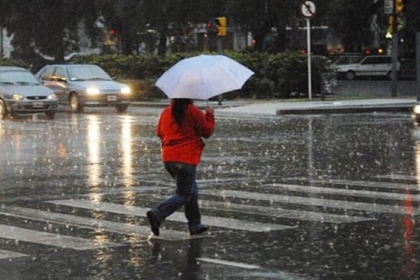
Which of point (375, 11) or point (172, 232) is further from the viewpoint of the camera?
point (375, 11)

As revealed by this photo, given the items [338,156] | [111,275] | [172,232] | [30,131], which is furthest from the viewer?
[30,131]

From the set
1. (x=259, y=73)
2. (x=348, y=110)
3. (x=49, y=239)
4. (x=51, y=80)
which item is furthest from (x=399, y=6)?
(x=49, y=239)

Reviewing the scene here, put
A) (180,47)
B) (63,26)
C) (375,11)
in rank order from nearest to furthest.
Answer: (375,11) < (63,26) < (180,47)

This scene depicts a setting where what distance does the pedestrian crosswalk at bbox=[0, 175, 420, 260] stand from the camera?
11117mm

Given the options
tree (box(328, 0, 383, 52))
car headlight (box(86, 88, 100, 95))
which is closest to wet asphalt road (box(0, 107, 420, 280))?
car headlight (box(86, 88, 100, 95))

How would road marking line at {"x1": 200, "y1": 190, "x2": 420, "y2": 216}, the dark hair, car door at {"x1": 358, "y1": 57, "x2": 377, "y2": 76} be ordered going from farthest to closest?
car door at {"x1": 358, "y1": 57, "x2": 377, "y2": 76} < road marking line at {"x1": 200, "y1": 190, "x2": 420, "y2": 216} < the dark hair

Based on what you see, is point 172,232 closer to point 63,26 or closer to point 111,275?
point 111,275

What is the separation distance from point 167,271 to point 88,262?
0.82 metres

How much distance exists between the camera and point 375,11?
185ft

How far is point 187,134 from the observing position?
1058 centimetres

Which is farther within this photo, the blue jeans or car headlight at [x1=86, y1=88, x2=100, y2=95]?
car headlight at [x1=86, y1=88, x2=100, y2=95]

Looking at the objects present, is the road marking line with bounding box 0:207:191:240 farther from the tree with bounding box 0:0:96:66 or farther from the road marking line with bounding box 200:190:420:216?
the tree with bounding box 0:0:96:66

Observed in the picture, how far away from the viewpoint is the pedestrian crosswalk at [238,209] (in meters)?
11.1

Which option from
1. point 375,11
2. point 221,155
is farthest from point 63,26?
point 221,155
